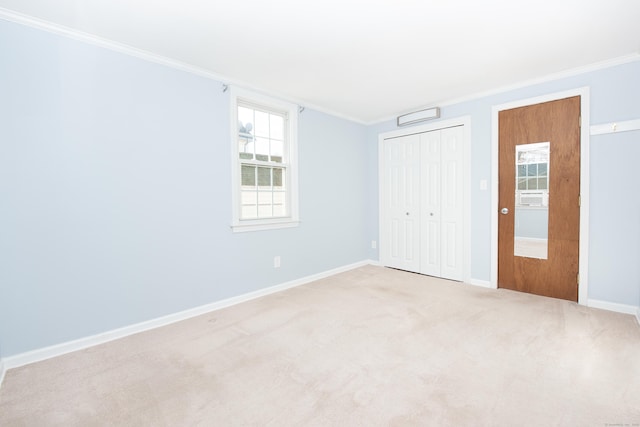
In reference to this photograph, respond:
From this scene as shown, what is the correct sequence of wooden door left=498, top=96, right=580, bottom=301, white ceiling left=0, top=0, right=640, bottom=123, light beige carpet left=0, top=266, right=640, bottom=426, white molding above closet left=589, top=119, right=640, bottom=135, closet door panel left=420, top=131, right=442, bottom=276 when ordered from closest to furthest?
light beige carpet left=0, top=266, right=640, bottom=426 < white ceiling left=0, top=0, right=640, bottom=123 < white molding above closet left=589, top=119, right=640, bottom=135 < wooden door left=498, top=96, right=580, bottom=301 < closet door panel left=420, top=131, right=442, bottom=276

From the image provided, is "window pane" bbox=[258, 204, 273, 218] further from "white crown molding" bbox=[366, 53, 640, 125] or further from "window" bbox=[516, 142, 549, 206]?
"window" bbox=[516, 142, 549, 206]

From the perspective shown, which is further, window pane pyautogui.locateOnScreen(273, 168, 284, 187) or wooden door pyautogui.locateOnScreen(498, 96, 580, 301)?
window pane pyautogui.locateOnScreen(273, 168, 284, 187)

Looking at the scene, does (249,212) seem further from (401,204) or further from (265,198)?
(401,204)

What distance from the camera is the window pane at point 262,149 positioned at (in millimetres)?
3475

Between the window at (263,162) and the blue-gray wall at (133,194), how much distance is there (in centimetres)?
13

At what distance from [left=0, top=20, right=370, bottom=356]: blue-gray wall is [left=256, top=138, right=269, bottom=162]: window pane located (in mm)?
429

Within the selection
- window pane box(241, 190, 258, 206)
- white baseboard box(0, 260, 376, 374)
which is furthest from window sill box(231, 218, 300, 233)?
white baseboard box(0, 260, 376, 374)

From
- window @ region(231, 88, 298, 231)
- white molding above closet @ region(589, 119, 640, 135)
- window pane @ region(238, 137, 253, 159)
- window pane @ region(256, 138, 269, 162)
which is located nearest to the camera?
white molding above closet @ region(589, 119, 640, 135)

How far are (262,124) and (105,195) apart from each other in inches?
71.4

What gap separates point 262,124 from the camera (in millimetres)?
3529

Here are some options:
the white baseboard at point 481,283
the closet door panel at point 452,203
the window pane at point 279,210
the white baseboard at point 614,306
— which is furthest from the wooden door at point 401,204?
the white baseboard at point 614,306

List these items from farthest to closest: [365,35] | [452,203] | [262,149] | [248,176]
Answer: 1. [452,203]
2. [262,149]
3. [248,176]
4. [365,35]

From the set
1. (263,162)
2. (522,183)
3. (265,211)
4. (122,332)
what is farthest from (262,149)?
(522,183)

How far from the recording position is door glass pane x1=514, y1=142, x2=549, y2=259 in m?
3.22
